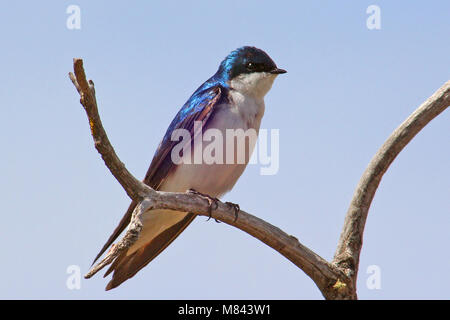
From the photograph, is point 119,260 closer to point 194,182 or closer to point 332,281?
point 194,182

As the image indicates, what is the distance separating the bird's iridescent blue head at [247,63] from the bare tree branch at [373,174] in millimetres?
1493

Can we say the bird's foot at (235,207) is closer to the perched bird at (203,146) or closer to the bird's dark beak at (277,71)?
the perched bird at (203,146)

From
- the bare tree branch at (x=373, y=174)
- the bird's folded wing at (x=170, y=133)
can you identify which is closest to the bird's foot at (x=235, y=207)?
the bird's folded wing at (x=170, y=133)

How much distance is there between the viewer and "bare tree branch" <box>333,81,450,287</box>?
602 centimetres

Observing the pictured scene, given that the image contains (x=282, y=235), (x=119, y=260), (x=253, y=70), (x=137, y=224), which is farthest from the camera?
(x=253, y=70)

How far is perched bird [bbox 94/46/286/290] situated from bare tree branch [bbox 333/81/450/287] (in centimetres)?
122

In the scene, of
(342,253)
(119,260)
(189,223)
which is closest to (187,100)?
(189,223)

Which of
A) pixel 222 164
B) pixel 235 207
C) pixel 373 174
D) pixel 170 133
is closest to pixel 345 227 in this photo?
pixel 373 174

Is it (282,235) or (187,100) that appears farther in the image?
(187,100)

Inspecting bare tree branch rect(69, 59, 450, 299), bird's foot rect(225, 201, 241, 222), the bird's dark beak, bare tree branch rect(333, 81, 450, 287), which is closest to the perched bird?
the bird's dark beak

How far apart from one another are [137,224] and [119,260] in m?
1.72

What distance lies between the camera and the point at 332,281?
5.99m
